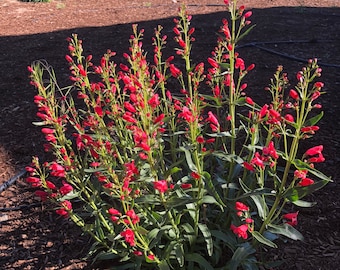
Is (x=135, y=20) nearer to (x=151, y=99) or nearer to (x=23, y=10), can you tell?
(x=23, y=10)

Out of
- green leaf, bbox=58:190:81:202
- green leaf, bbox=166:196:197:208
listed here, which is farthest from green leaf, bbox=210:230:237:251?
green leaf, bbox=58:190:81:202

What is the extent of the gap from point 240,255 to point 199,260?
0.84 feet

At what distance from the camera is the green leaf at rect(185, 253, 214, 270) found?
7.48 feet

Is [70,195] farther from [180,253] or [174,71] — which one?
[174,71]

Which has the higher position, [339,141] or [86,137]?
[86,137]

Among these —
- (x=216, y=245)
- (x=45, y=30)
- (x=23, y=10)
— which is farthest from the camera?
(x=23, y=10)

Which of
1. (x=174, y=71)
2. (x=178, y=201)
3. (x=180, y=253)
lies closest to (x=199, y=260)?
(x=180, y=253)

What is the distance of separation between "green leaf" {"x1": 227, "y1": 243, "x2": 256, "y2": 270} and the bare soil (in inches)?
20.0

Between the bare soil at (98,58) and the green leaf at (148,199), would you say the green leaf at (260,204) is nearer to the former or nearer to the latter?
the green leaf at (148,199)

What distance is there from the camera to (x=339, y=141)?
378cm

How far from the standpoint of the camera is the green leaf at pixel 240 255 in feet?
7.06

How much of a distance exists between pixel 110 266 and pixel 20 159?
1.84 metres

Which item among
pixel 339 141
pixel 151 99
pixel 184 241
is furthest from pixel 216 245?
pixel 339 141

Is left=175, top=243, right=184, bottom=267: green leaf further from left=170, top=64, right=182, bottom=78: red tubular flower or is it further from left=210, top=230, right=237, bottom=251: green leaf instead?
left=170, top=64, right=182, bottom=78: red tubular flower
